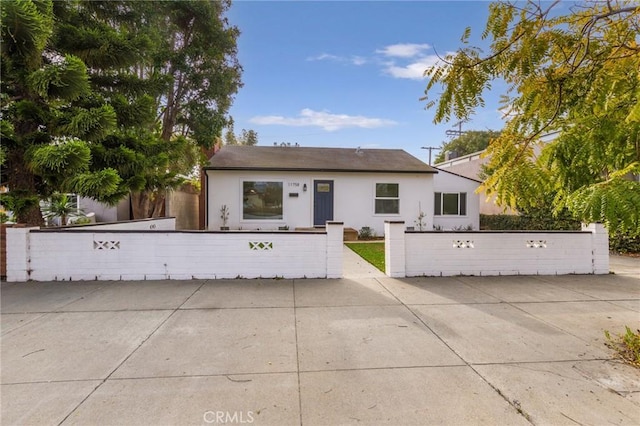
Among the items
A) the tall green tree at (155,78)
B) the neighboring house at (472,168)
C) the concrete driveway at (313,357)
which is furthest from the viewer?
the neighboring house at (472,168)

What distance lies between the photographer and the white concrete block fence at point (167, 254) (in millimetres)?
6223

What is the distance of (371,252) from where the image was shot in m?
10.1

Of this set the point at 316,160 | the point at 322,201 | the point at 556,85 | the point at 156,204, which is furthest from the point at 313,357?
the point at 316,160

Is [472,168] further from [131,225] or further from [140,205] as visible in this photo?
[131,225]

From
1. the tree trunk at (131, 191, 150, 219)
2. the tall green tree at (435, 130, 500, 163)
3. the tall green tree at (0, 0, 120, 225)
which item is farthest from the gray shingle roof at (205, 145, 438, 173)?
the tall green tree at (435, 130, 500, 163)

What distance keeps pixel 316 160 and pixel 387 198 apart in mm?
3637

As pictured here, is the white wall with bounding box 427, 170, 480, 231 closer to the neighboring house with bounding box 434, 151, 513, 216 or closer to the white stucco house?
the white stucco house

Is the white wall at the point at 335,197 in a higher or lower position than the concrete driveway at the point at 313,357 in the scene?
higher

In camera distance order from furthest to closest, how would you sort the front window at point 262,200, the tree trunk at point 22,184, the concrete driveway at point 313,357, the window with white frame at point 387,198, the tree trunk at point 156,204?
the window with white frame at point 387,198 → the front window at point 262,200 → the tree trunk at point 156,204 → the tree trunk at point 22,184 → the concrete driveway at point 313,357

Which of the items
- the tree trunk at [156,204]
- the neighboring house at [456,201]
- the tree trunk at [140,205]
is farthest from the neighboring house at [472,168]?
the tree trunk at [140,205]

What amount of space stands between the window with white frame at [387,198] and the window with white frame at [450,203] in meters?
2.48

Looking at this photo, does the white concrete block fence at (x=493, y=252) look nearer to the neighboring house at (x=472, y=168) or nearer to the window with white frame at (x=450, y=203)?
the window with white frame at (x=450, y=203)

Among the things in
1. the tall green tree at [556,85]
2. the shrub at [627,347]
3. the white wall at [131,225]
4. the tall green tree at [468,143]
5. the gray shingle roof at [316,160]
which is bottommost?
the shrub at [627,347]

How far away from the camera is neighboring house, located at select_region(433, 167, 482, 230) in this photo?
15462mm
